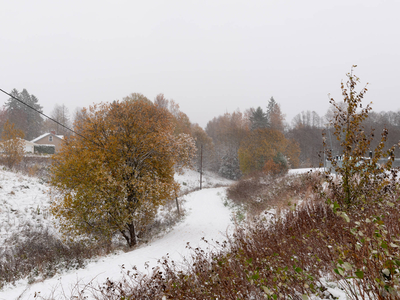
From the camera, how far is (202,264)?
3590 millimetres

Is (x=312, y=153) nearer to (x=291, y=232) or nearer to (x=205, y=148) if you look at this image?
(x=205, y=148)

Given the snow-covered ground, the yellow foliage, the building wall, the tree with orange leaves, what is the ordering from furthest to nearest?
the building wall, the yellow foliage, the tree with orange leaves, the snow-covered ground

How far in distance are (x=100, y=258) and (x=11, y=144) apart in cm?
1369

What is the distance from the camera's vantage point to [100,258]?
7.75m

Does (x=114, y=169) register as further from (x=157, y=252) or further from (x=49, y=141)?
(x=49, y=141)

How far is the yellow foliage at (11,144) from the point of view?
51.3 ft

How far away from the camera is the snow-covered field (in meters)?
5.28

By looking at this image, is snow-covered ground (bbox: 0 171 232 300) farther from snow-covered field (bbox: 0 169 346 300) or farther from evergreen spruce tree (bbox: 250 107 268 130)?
evergreen spruce tree (bbox: 250 107 268 130)

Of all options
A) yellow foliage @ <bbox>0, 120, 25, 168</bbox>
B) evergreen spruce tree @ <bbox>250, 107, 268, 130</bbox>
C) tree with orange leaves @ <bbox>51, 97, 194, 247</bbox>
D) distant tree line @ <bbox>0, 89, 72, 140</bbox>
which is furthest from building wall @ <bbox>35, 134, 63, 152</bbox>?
evergreen spruce tree @ <bbox>250, 107, 268, 130</bbox>

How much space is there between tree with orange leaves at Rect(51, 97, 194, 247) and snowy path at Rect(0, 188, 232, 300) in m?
1.64

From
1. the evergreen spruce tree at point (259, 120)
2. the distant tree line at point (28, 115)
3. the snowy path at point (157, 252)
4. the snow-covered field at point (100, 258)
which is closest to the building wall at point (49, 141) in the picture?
the distant tree line at point (28, 115)

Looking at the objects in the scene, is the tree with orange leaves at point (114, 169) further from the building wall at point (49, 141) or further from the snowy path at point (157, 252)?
the building wall at point (49, 141)

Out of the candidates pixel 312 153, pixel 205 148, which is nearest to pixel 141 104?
pixel 205 148

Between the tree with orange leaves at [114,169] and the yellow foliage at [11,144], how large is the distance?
950 centimetres
